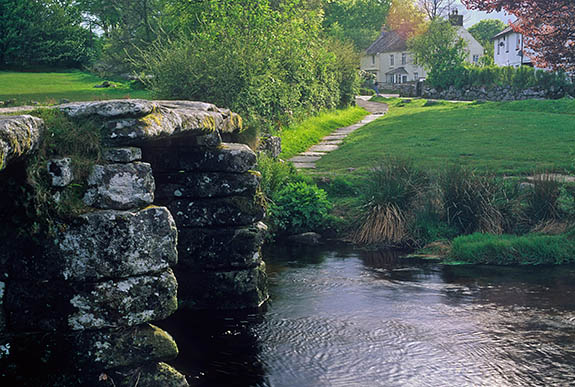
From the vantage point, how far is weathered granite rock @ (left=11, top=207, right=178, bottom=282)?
211 inches

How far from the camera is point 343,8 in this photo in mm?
86688

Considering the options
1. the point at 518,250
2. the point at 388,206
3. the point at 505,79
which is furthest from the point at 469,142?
the point at 505,79

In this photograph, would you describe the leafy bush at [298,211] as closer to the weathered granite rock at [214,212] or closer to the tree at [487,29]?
the weathered granite rock at [214,212]

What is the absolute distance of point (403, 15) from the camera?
284ft

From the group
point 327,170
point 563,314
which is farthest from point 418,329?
point 327,170

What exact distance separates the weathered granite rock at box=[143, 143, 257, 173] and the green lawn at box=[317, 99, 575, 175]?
724cm

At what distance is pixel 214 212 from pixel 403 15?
8332 cm

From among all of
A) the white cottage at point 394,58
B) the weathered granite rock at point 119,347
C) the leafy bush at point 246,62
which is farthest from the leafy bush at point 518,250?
the white cottage at point 394,58

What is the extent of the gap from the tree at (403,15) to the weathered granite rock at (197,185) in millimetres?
74207

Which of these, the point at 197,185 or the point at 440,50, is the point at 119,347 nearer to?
the point at 197,185

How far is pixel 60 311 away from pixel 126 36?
31250mm

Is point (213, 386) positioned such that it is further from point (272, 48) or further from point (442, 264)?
point (272, 48)

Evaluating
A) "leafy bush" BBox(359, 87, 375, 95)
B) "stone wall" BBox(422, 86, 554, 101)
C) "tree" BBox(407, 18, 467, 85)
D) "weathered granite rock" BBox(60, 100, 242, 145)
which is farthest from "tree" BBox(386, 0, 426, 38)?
"weathered granite rock" BBox(60, 100, 242, 145)

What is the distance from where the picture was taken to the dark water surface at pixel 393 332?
661cm
